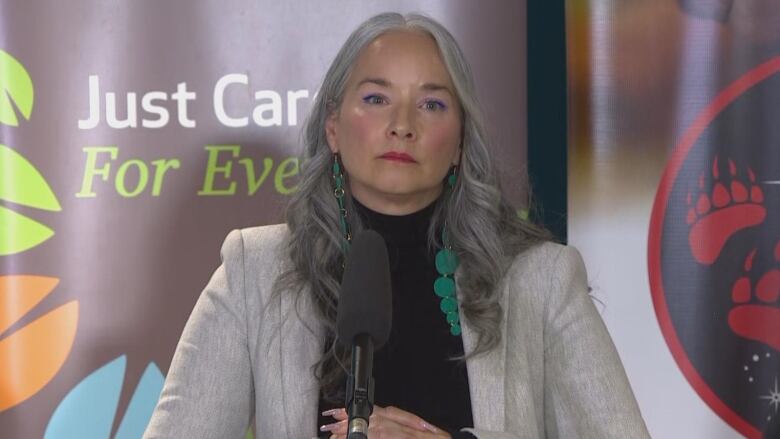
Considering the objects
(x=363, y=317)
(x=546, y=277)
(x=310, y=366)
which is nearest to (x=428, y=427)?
(x=310, y=366)

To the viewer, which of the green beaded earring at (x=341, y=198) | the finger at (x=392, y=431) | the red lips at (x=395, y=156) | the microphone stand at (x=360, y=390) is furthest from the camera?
Result: the green beaded earring at (x=341, y=198)

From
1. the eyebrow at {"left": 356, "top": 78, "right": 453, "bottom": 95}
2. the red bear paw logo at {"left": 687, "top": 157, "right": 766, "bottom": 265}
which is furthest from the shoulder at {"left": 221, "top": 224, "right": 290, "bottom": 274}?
the red bear paw logo at {"left": 687, "top": 157, "right": 766, "bottom": 265}

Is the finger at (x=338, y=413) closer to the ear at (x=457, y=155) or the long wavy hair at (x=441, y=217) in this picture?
the long wavy hair at (x=441, y=217)

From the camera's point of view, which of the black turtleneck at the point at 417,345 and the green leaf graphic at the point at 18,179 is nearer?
the black turtleneck at the point at 417,345

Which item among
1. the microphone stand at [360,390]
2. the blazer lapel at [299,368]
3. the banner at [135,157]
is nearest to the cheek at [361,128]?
the blazer lapel at [299,368]

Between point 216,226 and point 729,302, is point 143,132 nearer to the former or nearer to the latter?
point 216,226

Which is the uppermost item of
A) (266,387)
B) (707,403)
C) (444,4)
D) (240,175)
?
(444,4)

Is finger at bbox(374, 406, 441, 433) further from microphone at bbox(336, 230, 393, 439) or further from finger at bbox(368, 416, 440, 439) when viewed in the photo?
microphone at bbox(336, 230, 393, 439)

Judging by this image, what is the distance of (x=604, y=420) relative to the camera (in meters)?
2.31

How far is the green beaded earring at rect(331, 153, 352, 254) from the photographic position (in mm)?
2533

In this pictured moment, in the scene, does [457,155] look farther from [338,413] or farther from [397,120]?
[338,413]

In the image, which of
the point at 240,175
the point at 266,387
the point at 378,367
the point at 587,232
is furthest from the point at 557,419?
the point at 240,175

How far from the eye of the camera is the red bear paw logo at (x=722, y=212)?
339 cm

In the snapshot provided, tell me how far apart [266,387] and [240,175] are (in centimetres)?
124
